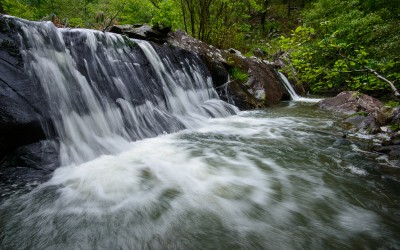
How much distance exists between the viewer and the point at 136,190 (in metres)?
2.64

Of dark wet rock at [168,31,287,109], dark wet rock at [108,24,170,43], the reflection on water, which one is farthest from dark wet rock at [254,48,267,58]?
the reflection on water

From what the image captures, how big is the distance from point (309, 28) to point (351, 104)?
4.78 metres

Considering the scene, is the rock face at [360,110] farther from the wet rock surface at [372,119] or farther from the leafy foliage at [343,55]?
the leafy foliage at [343,55]

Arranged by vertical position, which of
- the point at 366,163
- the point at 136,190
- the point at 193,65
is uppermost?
the point at 193,65

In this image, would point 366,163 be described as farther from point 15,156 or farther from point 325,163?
point 15,156

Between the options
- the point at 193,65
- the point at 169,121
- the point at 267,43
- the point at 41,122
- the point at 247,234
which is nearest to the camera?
the point at 247,234

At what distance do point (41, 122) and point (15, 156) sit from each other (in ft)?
1.90

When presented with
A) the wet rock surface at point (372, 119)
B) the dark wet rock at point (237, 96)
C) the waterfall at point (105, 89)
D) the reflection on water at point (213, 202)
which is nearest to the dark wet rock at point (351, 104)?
the wet rock surface at point (372, 119)

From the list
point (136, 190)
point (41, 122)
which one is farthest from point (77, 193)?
point (41, 122)

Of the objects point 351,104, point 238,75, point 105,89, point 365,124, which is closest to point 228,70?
point 238,75

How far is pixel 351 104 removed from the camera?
23.7 feet

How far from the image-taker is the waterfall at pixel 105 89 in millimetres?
3770

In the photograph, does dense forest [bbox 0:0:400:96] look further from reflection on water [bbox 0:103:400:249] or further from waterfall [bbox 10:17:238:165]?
waterfall [bbox 10:17:238:165]

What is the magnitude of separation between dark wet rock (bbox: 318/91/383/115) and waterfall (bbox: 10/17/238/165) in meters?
3.23
